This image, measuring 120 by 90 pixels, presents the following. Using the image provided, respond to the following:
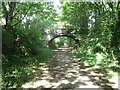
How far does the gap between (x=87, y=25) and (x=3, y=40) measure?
17.4 meters

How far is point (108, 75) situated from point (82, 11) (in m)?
16.8

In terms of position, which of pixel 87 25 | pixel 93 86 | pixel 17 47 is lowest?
pixel 93 86

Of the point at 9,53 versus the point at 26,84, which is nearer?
the point at 26,84

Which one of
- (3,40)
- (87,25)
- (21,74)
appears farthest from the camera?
(87,25)

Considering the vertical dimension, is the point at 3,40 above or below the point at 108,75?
above

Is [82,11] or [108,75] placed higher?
[82,11]

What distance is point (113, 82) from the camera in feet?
27.9

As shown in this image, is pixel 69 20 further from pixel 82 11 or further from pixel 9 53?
pixel 9 53

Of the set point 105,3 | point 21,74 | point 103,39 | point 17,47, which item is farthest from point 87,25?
point 21,74

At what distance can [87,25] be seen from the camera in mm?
28453

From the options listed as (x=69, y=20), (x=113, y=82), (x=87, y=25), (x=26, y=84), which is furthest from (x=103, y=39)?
(x=69, y=20)

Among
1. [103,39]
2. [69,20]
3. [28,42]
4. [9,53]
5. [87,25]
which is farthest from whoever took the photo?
[69,20]

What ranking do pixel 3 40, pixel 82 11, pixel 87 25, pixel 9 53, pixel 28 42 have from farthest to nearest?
1. pixel 87 25
2. pixel 82 11
3. pixel 28 42
4. pixel 9 53
5. pixel 3 40

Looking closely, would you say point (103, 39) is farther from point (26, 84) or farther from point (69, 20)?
point (69, 20)
